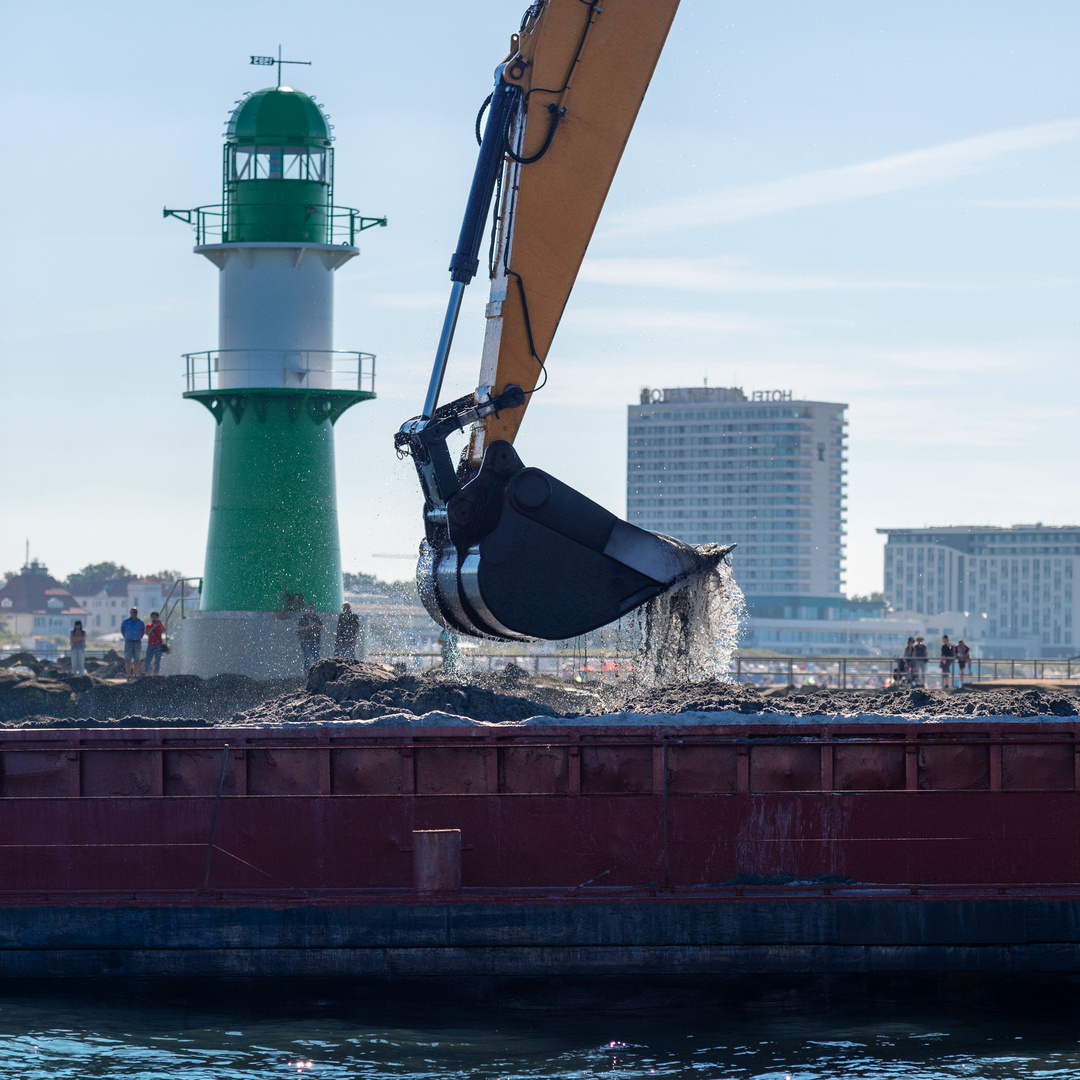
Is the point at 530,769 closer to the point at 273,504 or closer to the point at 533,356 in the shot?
the point at 533,356

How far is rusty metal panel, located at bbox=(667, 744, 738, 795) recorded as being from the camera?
485 inches

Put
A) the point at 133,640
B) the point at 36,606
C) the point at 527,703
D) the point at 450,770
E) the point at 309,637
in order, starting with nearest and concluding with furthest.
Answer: the point at 450,770, the point at 527,703, the point at 309,637, the point at 133,640, the point at 36,606

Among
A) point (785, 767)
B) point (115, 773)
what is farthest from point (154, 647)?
point (785, 767)

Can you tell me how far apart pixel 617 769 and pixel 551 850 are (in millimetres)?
786

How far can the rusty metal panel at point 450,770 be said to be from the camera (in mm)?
12398

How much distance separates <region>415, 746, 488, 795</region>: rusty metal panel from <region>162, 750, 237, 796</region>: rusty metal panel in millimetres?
1489

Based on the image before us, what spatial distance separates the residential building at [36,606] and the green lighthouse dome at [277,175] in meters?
111

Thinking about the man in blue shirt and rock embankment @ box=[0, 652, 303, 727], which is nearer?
rock embankment @ box=[0, 652, 303, 727]

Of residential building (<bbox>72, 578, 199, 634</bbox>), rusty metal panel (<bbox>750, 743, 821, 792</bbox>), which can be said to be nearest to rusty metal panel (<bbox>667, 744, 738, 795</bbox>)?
rusty metal panel (<bbox>750, 743, 821, 792</bbox>)

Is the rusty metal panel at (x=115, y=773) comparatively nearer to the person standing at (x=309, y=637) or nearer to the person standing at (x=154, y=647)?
the person standing at (x=309, y=637)

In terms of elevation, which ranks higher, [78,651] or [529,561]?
[529,561]

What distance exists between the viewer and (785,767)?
40.6 ft

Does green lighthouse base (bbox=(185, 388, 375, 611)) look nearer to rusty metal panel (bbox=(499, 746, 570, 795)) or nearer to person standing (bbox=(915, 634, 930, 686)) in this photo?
person standing (bbox=(915, 634, 930, 686))

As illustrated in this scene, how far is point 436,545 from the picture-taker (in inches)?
568
